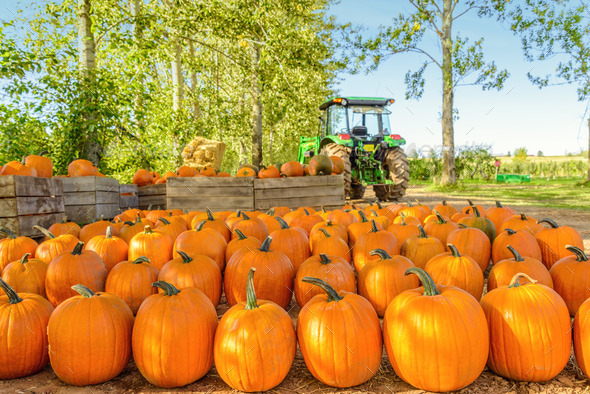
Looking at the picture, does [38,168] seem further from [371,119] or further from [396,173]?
[371,119]

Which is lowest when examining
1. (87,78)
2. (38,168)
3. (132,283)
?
(132,283)

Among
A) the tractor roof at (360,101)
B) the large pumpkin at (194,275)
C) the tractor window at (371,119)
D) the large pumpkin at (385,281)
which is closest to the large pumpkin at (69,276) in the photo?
the large pumpkin at (194,275)

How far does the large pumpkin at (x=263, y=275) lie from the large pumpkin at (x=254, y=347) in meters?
0.71

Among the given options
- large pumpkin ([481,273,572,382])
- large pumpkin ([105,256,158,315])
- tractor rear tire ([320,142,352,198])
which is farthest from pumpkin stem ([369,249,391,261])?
tractor rear tire ([320,142,352,198])

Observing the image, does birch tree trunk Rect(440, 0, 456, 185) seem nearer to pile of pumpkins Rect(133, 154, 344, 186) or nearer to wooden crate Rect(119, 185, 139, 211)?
pile of pumpkins Rect(133, 154, 344, 186)

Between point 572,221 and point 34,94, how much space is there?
9.23 metres

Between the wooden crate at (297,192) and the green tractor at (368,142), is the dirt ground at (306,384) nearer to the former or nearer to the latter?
the wooden crate at (297,192)

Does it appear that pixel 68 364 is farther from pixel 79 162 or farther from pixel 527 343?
pixel 79 162

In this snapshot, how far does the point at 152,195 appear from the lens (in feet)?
Result: 24.6

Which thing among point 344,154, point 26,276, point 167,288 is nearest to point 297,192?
point 344,154

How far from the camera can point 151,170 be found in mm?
9109

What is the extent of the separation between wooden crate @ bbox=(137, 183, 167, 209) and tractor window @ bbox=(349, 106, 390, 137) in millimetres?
6110

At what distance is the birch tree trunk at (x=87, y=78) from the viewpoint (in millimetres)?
6820

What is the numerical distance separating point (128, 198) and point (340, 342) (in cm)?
590
